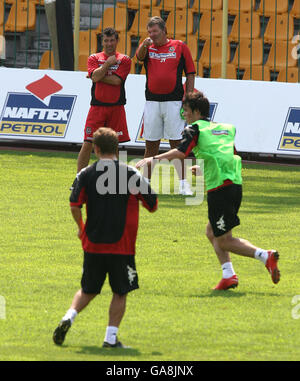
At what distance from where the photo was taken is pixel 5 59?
2034 centimetres

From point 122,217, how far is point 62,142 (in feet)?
33.5

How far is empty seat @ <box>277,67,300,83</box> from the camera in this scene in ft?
65.1

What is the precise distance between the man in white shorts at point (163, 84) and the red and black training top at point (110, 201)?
6.44m

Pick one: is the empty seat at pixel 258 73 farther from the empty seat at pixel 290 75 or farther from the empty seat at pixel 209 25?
the empty seat at pixel 209 25

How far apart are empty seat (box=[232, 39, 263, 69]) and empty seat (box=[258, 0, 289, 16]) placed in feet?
2.34

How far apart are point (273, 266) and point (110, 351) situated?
2096 mm

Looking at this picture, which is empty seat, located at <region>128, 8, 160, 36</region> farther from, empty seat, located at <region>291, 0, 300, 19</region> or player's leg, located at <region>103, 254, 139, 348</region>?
player's leg, located at <region>103, 254, 139, 348</region>

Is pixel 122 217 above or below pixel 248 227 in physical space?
above

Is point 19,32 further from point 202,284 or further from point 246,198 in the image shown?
point 202,284

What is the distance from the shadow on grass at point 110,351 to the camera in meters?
6.48

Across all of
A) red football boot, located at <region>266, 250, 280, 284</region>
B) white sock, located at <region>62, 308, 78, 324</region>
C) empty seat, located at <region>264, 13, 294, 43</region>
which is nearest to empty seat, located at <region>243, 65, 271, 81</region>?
empty seat, located at <region>264, 13, 294, 43</region>

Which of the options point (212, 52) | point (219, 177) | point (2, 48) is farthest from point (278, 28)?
point (219, 177)

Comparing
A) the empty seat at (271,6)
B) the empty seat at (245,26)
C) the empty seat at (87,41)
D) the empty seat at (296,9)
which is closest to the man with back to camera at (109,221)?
the empty seat at (87,41)

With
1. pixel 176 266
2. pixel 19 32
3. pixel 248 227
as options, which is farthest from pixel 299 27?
pixel 176 266
